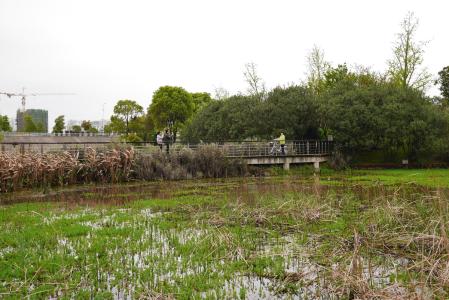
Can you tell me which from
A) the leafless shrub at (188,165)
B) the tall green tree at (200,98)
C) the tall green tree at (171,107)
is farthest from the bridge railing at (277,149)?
the tall green tree at (200,98)

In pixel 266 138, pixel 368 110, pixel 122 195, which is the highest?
pixel 368 110

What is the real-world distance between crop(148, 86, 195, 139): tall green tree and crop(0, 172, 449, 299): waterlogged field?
5299 centimetres

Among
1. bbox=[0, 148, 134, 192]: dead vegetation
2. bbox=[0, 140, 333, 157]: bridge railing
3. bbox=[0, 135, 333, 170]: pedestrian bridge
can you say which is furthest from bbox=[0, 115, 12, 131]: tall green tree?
bbox=[0, 148, 134, 192]: dead vegetation

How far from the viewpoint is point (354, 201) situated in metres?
14.6

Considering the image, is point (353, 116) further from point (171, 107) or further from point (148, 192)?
point (171, 107)

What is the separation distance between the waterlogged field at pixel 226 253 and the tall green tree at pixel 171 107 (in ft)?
174

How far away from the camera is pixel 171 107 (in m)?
66.4

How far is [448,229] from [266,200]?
22.6ft

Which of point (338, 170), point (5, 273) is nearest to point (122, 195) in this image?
point (5, 273)

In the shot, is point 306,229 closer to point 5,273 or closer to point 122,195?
point 5,273

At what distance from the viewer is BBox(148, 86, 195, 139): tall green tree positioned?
66.3 m

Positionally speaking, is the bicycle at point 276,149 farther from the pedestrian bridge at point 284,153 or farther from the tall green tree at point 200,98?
the tall green tree at point 200,98

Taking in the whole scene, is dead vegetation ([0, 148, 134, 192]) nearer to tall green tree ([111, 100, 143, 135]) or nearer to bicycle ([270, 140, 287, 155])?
bicycle ([270, 140, 287, 155])

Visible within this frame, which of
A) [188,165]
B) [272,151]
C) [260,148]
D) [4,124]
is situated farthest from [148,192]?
[4,124]
